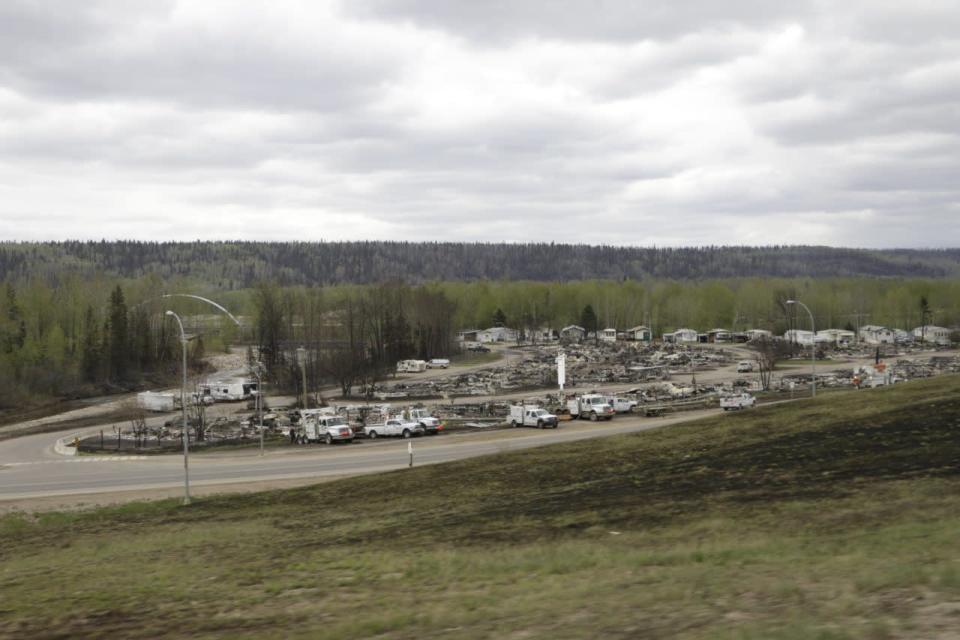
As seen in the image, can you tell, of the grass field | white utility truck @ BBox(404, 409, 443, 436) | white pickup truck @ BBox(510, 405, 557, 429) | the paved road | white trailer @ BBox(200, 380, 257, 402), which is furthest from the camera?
white trailer @ BBox(200, 380, 257, 402)

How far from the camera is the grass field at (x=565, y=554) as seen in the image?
10.4 meters

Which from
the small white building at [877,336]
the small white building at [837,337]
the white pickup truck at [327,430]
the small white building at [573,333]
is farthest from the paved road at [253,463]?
the small white building at [573,333]

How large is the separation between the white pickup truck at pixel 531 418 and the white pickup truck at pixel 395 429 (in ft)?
23.1

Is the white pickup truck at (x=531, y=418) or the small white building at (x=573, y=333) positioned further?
the small white building at (x=573, y=333)

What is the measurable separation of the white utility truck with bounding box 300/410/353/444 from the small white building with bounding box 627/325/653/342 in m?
135

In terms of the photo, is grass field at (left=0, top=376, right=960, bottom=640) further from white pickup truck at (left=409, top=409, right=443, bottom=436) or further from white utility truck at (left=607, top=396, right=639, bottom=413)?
white utility truck at (left=607, top=396, right=639, bottom=413)

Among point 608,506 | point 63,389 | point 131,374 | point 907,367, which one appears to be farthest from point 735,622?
point 131,374

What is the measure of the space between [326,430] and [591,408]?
63.3 ft

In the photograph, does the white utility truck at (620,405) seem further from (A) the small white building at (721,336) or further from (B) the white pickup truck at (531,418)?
(A) the small white building at (721,336)

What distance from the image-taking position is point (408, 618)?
36.9ft

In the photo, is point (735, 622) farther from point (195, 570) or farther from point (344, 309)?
point (344, 309)

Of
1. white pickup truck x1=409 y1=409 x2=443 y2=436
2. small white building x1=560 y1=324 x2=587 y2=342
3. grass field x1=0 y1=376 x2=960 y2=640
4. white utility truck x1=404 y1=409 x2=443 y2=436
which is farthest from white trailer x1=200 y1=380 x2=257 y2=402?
small white building x1=560 y1=324 x2=587 y2=342

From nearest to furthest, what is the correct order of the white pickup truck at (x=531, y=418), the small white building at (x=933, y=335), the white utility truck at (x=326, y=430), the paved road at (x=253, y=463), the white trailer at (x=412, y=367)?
the paved road at (x=253, y=463) < the white utility truck at (x=326, y=430) < the white pickup truck at (x=531, y=418) < the white trailer at (x=412, y=367) < the small white building at (x=933, y=335)

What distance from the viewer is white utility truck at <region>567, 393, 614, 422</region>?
6038 centimetres
